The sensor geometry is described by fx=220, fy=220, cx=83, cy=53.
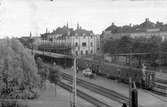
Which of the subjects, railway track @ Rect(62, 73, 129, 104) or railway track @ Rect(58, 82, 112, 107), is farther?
railway track @ Rect(62, 73, 129, 104)

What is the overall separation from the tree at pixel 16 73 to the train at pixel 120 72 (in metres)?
2.49

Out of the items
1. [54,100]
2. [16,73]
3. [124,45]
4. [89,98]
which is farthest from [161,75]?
[16,73]

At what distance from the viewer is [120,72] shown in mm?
6000

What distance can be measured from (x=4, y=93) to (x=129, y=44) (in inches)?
198

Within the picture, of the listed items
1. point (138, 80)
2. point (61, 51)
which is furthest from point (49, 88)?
point (61, 51)

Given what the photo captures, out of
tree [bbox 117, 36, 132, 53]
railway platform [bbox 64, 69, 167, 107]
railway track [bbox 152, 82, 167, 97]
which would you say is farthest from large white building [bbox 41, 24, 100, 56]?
railway track [bbox 152, 82, 167, 97]

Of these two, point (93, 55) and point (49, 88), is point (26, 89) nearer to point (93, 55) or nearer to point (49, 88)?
point (49, 88)

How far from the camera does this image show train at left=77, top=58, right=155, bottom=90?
5367 millimetres

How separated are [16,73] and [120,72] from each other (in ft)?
9.99

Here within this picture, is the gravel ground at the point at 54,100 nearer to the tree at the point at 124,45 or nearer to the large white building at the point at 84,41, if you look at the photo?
the large white building at the point at 84,41

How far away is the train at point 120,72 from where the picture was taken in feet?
17.6

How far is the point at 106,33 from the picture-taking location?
10.0 meters

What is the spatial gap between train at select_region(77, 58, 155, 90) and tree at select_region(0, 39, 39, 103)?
249 centimetres

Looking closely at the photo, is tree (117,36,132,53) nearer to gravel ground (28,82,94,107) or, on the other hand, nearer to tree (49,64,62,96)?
tree (49,64,62,96)
